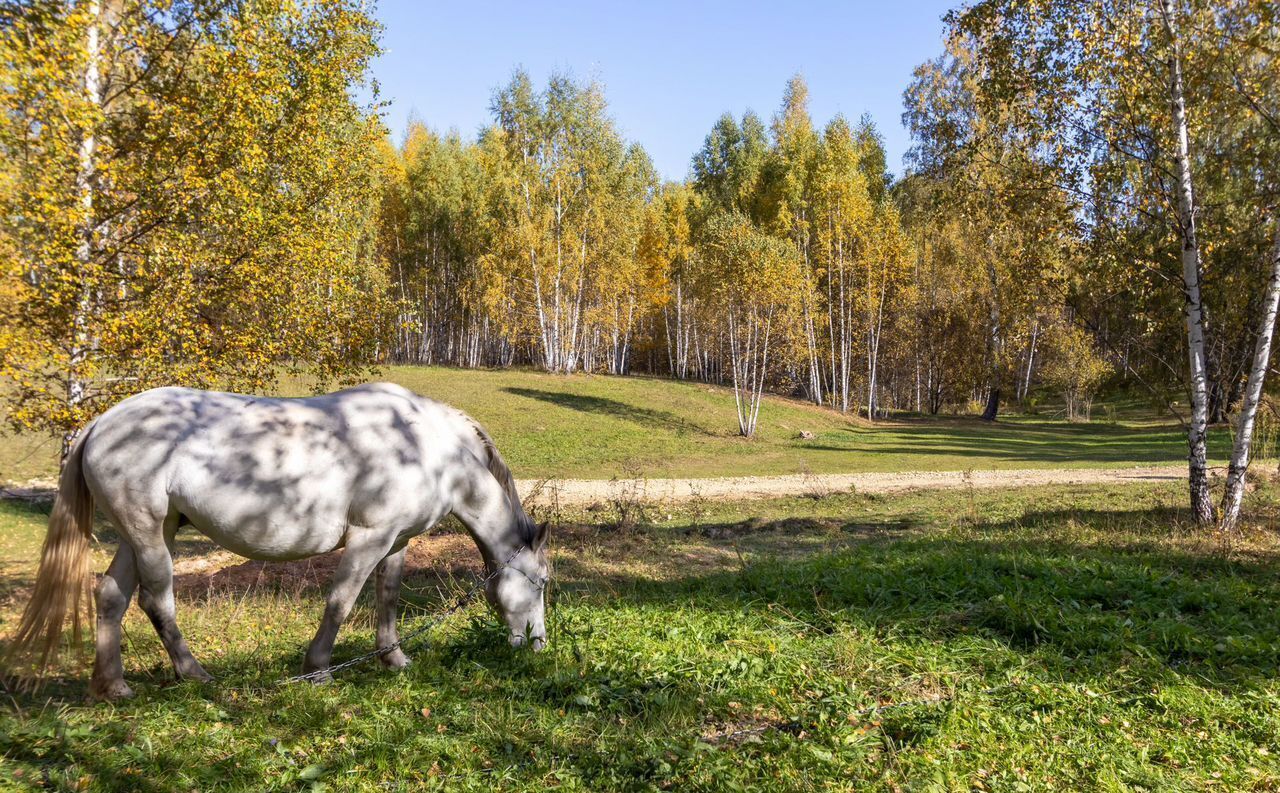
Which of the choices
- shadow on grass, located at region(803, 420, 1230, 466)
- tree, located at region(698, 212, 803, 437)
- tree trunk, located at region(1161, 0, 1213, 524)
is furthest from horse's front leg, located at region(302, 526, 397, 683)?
tree, located at region(698, 212, 803, 437)

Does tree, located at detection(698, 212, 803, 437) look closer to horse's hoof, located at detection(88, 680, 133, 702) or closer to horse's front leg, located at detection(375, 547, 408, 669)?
horse's front leg, located at detection(375, 547, 408, 669)

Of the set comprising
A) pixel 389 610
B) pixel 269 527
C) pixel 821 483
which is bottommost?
pixel 821 483

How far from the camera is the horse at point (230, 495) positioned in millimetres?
4898

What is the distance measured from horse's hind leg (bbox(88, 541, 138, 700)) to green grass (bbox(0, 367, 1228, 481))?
1727 centimetres

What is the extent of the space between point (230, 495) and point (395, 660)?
5.45 feet

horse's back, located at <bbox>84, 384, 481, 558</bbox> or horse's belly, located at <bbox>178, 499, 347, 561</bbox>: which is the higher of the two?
horse's back, located at <bbox>84, 384, 481, 558</bbox>

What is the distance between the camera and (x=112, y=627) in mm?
5012

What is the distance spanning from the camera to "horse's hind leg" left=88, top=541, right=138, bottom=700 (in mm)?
4957

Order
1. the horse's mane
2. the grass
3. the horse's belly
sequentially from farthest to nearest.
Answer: the horse's mane
the horse's belly
the grass

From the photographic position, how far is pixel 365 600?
8.30m

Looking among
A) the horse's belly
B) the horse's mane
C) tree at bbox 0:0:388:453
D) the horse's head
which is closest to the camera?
the horse's belly

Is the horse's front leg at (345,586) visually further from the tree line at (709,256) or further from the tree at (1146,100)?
the tree line at (709,256)

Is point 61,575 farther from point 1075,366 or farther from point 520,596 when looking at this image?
point 1075,366

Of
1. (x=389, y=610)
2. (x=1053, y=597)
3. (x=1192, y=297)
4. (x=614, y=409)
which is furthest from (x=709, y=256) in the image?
(x=389, y=610)
